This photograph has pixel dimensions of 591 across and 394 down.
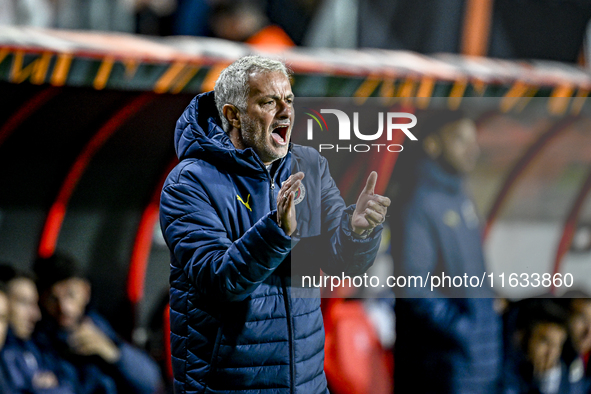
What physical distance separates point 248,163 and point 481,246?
1.29 m

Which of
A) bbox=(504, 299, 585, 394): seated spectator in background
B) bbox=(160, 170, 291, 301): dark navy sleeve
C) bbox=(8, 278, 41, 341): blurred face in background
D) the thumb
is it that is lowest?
bbox=(504, 299, 585, 394): seated spectator in background

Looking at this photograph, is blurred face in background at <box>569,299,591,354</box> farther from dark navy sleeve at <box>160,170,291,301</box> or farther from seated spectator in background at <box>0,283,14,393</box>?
seated spectator in background at <box>0,283,14,393</box>

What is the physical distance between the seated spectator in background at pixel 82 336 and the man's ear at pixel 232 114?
208cm

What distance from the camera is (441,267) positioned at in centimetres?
221

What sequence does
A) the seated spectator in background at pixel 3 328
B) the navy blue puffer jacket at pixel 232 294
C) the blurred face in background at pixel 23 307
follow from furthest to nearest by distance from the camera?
the blurred face in background at pixel 23 307 → the seated spectator in background at pixel 3 328 → the navy blue puffer jacket at pixel 232 294

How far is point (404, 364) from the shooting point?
115 inches

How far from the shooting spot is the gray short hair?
1.48 metres

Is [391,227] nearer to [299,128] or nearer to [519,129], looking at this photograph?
[299,128]

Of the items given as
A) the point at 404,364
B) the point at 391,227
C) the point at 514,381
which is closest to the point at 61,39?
the point at 391,227

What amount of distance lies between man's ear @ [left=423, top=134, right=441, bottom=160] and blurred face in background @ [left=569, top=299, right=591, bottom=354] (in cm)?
122

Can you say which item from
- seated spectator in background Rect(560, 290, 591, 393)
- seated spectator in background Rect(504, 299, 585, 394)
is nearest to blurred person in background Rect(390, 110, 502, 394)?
seated spectator in background Rect(504, 299, 585, 394)

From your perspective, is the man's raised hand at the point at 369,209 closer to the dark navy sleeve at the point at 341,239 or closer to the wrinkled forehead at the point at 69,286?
the dark navy sleeve at the point at 341,239

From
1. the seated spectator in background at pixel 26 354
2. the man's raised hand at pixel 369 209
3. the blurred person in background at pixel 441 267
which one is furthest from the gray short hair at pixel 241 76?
the seated spectator in background at pixel 26 354

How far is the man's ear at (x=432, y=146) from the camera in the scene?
2202mm
